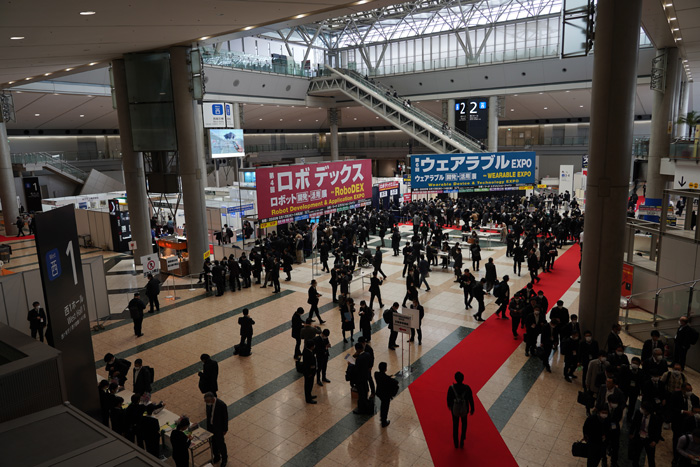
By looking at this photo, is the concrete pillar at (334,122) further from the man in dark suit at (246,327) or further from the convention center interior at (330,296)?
the man in dark suit at (246,327)

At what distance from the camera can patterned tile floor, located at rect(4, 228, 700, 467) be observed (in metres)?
7.07

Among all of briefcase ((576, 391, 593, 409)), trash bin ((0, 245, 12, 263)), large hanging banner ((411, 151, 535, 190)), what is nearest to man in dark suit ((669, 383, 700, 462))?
briefcase ((576, 391, 593, 409))

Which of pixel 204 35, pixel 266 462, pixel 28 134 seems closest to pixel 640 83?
pixel 204 35

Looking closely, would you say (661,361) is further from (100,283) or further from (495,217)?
(495,217)

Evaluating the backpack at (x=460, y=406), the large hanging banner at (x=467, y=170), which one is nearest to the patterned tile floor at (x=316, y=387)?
the backpack at (x=460, y=406)

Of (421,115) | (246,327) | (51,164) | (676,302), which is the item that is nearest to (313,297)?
(246,327)

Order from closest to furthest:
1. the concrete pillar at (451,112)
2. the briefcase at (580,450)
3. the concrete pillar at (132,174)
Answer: the briefcase at (580,450) < the concrete pillar at (132,174) < the concrete pillar at (451,112)

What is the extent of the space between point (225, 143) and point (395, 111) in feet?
40.8

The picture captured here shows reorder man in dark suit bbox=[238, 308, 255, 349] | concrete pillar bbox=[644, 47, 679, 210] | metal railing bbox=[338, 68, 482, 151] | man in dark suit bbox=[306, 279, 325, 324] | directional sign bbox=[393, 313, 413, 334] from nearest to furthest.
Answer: directional sign bbox=[393, 313, 413, 334], man in dark suit bbox=[238, 308, 255, 349], man in dark suit bbox=[306, 279, 325, 324], concrete pillar bbox=[644, 47, 679, 210], metal railing bbox=[338, 68, 482, 151]

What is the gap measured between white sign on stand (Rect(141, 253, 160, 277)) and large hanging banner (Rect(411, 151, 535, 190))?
32.0ft

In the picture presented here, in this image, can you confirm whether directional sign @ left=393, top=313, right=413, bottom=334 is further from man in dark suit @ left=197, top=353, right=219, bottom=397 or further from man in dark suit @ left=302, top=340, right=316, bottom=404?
man in dark suit @ left=197, top=353, right=219, bottom=397

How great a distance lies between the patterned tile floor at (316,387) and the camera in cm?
707

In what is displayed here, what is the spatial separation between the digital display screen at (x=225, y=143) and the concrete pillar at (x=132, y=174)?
12.1 meters

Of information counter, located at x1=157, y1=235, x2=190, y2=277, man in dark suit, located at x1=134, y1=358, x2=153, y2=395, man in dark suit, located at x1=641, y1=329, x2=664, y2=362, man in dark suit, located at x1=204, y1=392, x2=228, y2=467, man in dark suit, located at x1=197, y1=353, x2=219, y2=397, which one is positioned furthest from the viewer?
information counter, located at x1=157, y1=235, x2=190, y2=277
